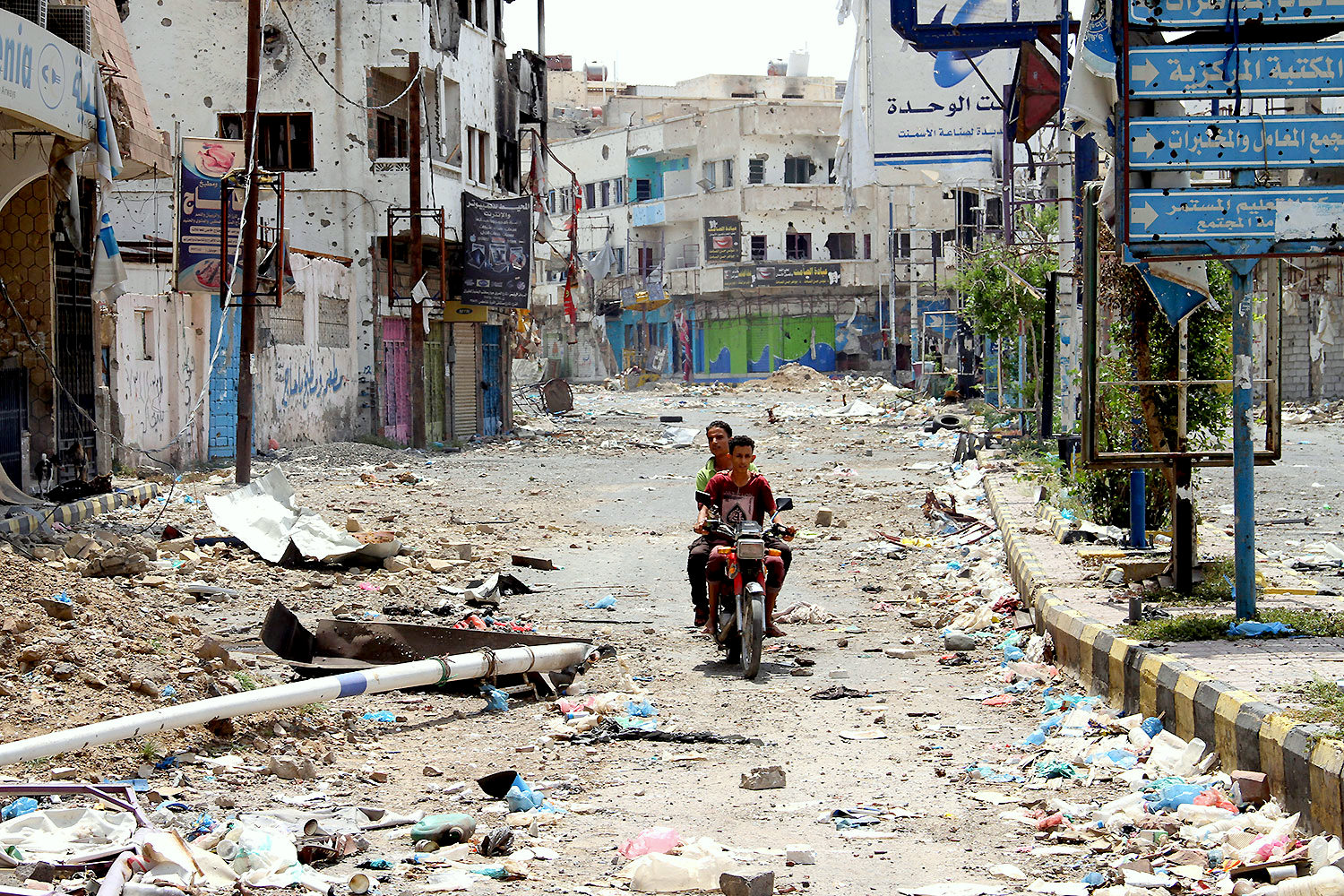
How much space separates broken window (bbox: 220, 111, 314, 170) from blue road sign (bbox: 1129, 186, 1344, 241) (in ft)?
90.3

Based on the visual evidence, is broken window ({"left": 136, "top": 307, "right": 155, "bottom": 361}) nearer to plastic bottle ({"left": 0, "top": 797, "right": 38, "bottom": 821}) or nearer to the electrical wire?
the electrical wire

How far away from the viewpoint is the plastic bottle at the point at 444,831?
16.1 ft

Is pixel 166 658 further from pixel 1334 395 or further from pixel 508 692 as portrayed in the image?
pixel 1334 395

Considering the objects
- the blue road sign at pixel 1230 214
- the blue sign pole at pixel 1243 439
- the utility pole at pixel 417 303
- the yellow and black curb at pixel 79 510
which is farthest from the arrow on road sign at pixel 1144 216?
the utility pole at pixel 417 303

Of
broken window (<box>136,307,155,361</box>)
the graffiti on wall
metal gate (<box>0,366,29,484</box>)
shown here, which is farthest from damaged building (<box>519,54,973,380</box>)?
metal gate (<box>0,366,29,484</box>)

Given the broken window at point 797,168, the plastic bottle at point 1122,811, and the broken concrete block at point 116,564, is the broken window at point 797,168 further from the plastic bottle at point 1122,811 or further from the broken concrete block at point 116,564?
the plastic bottle at point 1122,811

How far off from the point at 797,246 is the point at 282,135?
4091 cm

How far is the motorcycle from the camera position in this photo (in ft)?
26.9

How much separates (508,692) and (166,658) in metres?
1.75

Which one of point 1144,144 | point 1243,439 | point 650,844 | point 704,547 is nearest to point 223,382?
point 704,547

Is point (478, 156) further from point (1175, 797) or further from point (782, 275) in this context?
point (1175, 797)

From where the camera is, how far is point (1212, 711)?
17.9ft

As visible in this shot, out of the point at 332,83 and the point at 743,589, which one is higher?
the point at 332,83

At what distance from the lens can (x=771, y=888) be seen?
4.30 m
